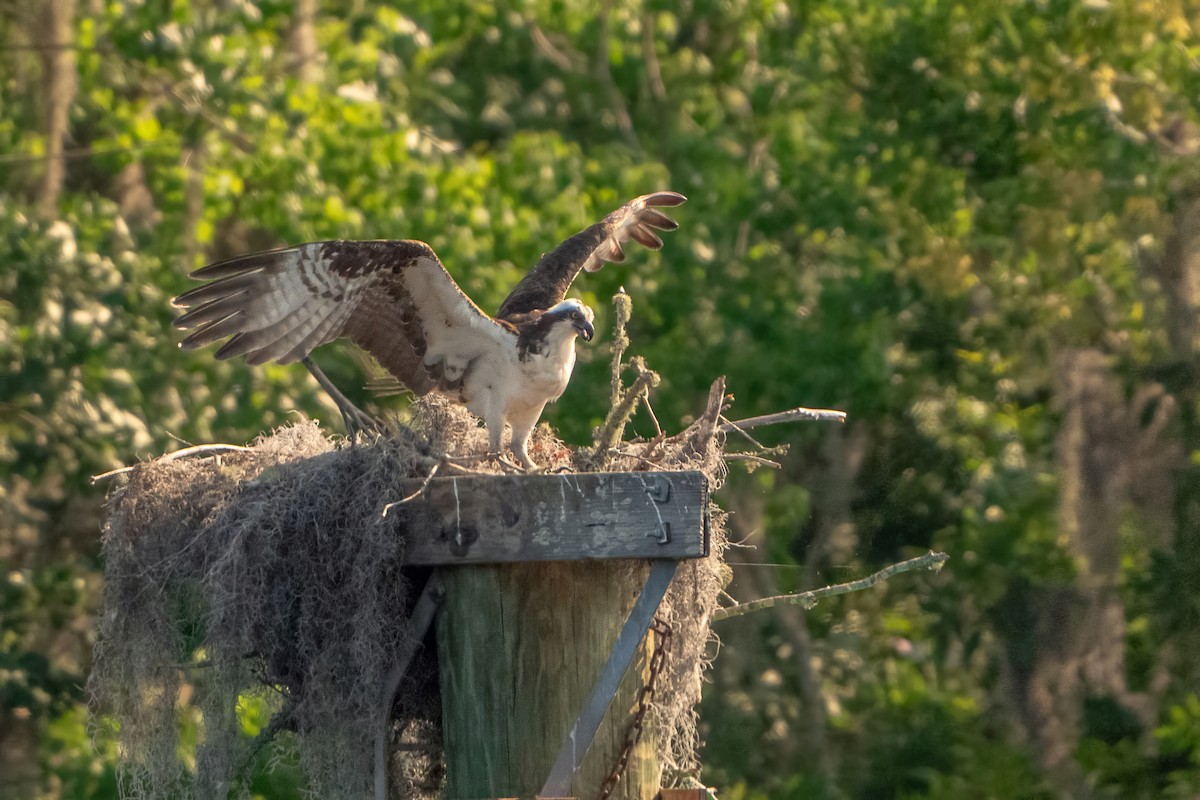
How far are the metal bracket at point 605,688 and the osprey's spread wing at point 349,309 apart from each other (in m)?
1.53

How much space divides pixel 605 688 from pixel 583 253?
2803 millimetres

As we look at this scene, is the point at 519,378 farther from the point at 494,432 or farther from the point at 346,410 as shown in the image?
the point at 346,410

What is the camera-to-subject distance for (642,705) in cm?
451

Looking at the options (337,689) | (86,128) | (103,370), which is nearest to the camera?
(337,689)

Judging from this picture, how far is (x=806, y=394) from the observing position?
12016mm

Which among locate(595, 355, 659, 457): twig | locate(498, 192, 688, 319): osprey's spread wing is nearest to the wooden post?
locate(595, 355, 659, 457): twig

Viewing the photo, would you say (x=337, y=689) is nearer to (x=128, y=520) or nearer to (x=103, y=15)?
(x=128, y=520)

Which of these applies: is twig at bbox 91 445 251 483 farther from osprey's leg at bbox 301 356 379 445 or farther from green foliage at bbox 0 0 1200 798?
green foliage at bbox 0 0 1200 798

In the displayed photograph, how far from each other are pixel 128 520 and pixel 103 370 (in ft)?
18.5

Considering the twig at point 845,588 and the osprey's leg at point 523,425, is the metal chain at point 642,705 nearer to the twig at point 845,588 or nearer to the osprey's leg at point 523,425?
the twig at point 845,588

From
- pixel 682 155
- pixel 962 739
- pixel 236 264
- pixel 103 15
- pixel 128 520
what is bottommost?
pixel 962 739

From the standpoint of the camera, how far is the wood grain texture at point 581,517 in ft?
13.9

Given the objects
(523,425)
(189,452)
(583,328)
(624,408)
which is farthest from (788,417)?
(189,452)

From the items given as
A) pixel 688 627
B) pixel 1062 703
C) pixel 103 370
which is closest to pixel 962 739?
pixel 1062 703
